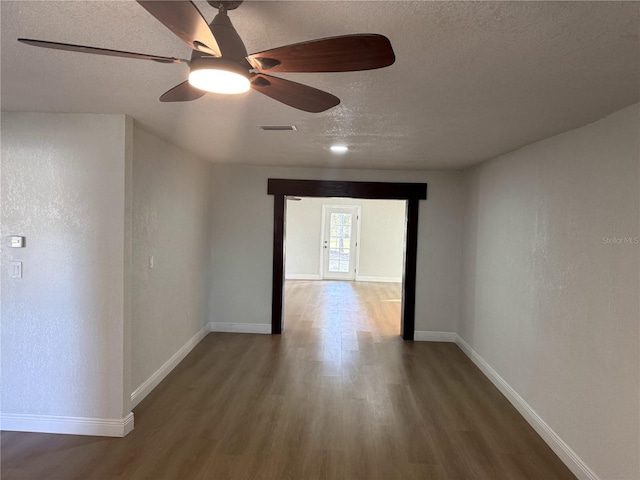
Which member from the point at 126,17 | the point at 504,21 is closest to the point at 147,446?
the point at 126,17

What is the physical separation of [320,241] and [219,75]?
9.58 metres

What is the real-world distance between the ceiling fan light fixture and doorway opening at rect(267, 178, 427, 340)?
4158 mm

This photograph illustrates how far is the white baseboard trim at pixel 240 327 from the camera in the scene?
18.6ft

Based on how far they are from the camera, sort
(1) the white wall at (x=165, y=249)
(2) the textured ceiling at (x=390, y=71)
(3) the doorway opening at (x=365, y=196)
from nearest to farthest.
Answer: (2) the textured ceiling at (x=390, y=71) < (1) the white wall at (x=165, y=249) < (3) the doorway opening at (x=365, y=196)

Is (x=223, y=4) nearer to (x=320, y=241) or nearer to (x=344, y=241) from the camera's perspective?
(x=320, y=241)

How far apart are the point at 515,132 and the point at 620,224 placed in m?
1.02

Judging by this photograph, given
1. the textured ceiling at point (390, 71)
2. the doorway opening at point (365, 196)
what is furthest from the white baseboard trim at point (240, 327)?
the textured ceiling at point (390, 71)

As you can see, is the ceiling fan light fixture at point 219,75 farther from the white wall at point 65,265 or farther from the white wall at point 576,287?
the white wall at point 576,287

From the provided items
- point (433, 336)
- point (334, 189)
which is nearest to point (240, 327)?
point (334, 189)

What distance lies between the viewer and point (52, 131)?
9.46 feet

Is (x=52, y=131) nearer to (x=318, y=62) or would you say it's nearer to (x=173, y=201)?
(x=173, y=201)

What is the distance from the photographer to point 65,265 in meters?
2.92

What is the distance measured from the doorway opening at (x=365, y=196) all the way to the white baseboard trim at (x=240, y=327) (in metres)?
0.34

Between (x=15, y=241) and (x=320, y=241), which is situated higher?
(x=15, y=241)
